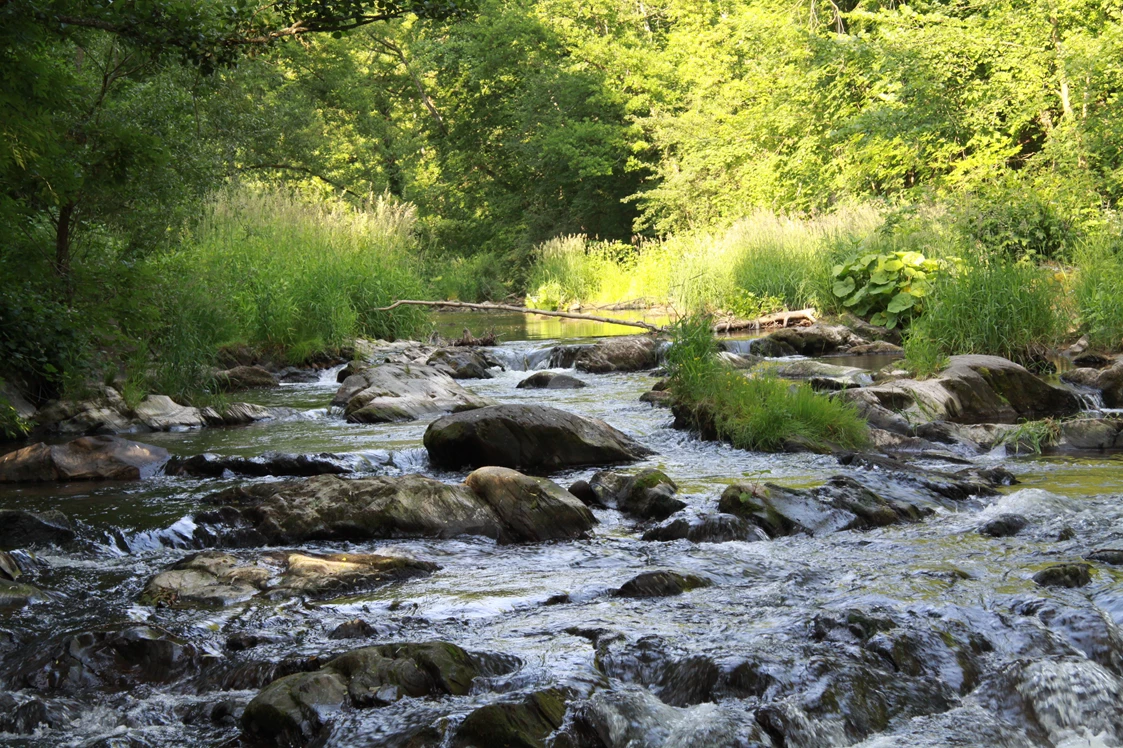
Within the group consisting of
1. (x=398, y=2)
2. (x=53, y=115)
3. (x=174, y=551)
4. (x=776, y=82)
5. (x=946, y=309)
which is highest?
(x=776, y=82)

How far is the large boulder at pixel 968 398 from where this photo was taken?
7984 mm

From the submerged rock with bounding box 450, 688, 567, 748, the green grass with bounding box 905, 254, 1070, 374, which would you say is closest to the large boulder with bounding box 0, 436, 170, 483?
the submerged rock with bounding box 450, 688, 567, 748

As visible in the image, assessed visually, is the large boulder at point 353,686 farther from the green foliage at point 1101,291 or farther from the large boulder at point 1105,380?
the green foliage at point 1101,291

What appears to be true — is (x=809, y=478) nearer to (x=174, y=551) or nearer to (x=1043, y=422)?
(x=1043, y=422)

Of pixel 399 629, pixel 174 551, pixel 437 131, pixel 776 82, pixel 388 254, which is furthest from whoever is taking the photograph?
pixel 437 131

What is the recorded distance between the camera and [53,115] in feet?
24.2

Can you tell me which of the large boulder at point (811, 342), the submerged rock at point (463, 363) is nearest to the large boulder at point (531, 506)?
the submerged rock at point (463, 363)

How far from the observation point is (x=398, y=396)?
933cm

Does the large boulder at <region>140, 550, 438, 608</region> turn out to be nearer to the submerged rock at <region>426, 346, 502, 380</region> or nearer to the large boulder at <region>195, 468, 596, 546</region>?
the large boulder at <region>195, 468, 596, 546</region>

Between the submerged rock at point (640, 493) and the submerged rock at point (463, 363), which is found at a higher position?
the submerged rock at point (640, 493)

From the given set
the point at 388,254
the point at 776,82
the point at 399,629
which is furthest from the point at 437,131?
the point at 399,629

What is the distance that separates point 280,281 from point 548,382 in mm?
3929

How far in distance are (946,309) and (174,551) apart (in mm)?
8445

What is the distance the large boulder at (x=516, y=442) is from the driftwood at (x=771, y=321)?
8406mm
